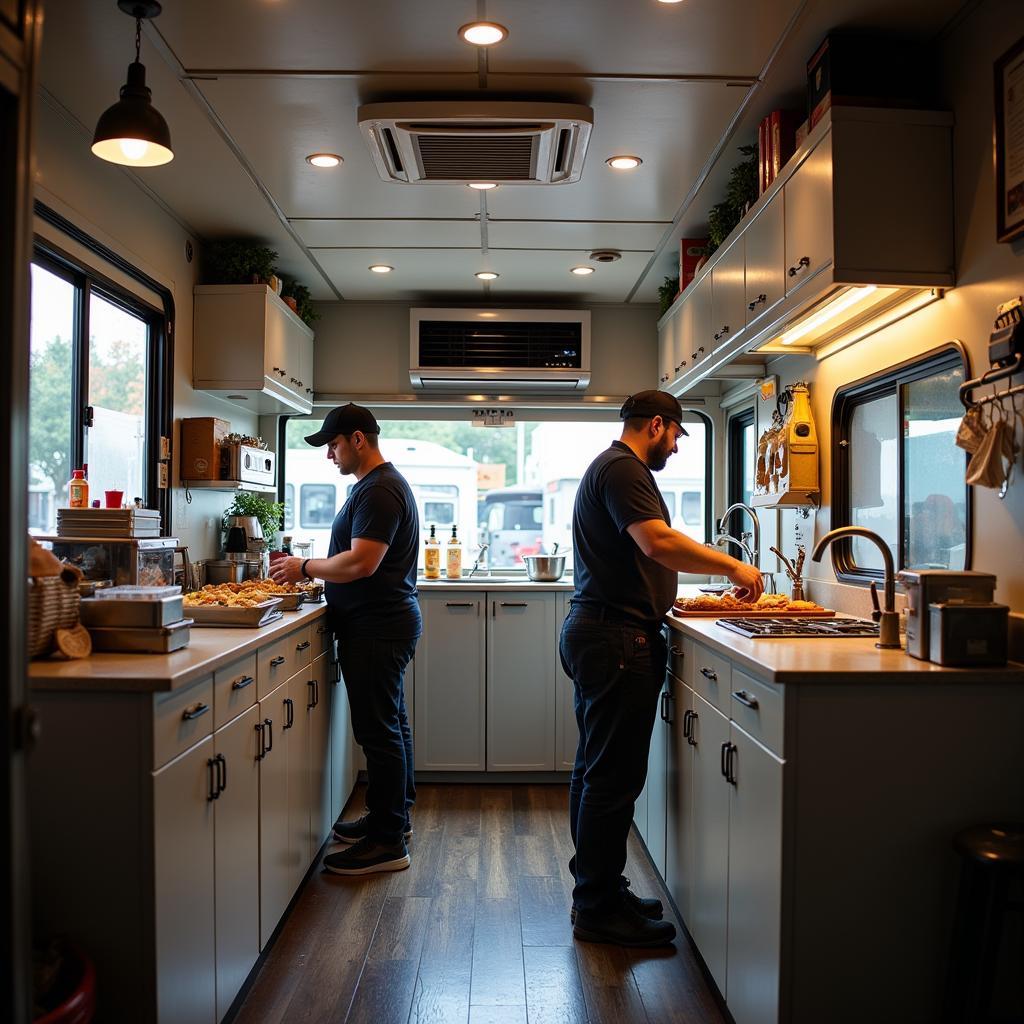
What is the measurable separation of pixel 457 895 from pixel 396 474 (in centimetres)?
151

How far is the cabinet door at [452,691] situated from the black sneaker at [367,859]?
109 centimetres

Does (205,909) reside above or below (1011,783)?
below

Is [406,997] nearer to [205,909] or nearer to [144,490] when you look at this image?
[205,909]

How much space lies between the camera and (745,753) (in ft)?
7.32

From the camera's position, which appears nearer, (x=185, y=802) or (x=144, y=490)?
(x=185, y=802)

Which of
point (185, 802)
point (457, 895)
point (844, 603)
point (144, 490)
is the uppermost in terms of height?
point (144, 490)

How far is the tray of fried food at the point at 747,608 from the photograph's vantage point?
9.98ft

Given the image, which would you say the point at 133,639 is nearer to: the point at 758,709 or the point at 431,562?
the point at 758,709

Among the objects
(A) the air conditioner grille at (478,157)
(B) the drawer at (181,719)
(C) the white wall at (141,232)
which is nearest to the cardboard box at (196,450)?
(C) the white wall at (141,232)

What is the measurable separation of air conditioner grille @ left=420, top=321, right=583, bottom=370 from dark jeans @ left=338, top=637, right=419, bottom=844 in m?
2.11

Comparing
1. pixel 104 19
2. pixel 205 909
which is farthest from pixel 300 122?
pixel 205 909

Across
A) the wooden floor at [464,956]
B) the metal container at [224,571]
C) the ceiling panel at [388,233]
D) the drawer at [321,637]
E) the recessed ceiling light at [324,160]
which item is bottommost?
the wooden floor at [464,956]

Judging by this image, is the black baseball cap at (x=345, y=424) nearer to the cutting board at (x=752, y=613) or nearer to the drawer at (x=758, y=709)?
the cutting board at (x=752, y=613)

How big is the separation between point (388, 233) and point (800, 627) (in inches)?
100
